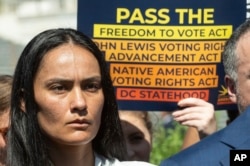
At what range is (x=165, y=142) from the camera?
209 inches

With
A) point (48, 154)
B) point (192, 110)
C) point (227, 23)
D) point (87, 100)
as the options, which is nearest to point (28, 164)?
point (48, 154)

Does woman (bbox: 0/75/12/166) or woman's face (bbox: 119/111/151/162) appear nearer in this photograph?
woman (bbox: 0/75/12/166)

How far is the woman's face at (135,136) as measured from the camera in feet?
13.9

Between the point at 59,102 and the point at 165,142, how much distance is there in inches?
89.3

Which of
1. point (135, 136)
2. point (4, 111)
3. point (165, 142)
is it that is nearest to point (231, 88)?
point (135, 136)

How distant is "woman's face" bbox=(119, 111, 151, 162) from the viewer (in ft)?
13.9

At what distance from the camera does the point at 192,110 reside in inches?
154

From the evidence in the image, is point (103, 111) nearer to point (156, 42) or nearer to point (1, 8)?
point (156, 42)

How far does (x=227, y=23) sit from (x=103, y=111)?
3.26 feet

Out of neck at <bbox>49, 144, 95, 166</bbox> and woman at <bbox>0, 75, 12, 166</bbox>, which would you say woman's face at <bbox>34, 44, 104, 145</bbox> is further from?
woman at <bbox>0, 75, 12, 166</bbox>

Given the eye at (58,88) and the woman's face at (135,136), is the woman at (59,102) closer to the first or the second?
the eye at (58,88)

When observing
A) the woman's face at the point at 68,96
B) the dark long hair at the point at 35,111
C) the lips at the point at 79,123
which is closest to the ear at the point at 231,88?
the dark long hair at the point at 35,111

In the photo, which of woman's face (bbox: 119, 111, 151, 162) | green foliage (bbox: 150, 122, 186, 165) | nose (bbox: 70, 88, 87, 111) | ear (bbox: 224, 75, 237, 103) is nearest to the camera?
nose (bbox: 70, 88, 87, 111)

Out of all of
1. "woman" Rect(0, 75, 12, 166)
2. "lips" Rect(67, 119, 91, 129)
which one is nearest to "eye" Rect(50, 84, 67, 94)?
"lips" Rect(67, 119, 91, 129)
